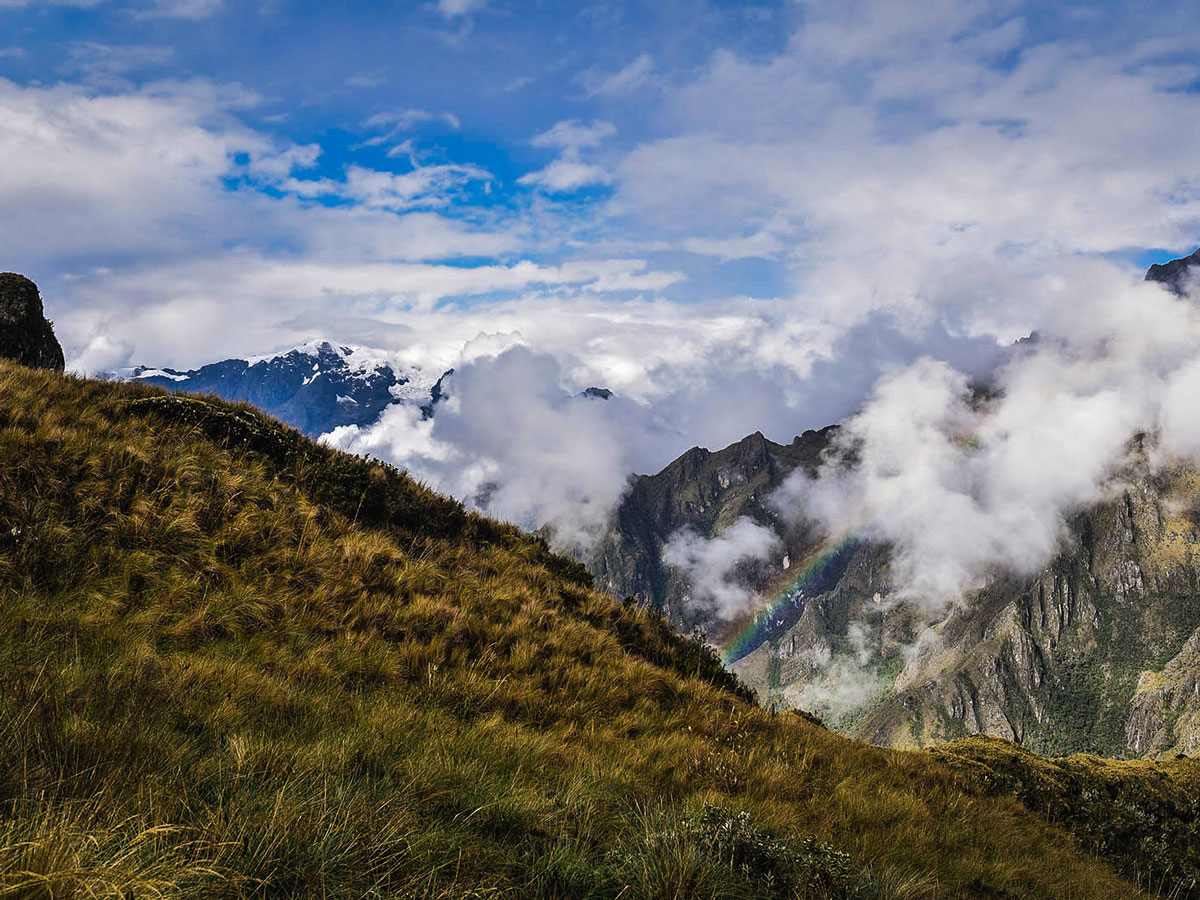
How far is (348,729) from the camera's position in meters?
4.54

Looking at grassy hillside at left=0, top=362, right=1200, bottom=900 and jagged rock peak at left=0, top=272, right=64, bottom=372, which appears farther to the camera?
jagged rock peak at left=0, top=272, right=64, bottom=372

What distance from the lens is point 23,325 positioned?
1700 centimetres

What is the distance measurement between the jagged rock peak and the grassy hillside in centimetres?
967

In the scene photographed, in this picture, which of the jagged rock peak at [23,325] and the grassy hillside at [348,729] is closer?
the grassy hillside at [348,729]

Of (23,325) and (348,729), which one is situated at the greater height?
(23,325)

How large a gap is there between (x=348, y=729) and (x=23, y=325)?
20.0m

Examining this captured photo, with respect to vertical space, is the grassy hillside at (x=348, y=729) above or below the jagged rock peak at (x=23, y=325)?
below

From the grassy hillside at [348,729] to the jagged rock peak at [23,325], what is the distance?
967cm

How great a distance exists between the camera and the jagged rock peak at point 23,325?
53.5 ft

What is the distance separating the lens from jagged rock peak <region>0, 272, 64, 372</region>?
642 inches

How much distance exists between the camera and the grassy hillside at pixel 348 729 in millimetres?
2881

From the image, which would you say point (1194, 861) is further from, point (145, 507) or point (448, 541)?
point (145, 507)

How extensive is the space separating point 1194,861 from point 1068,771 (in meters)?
2.33

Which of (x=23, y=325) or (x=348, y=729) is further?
(x=23, y=325)
